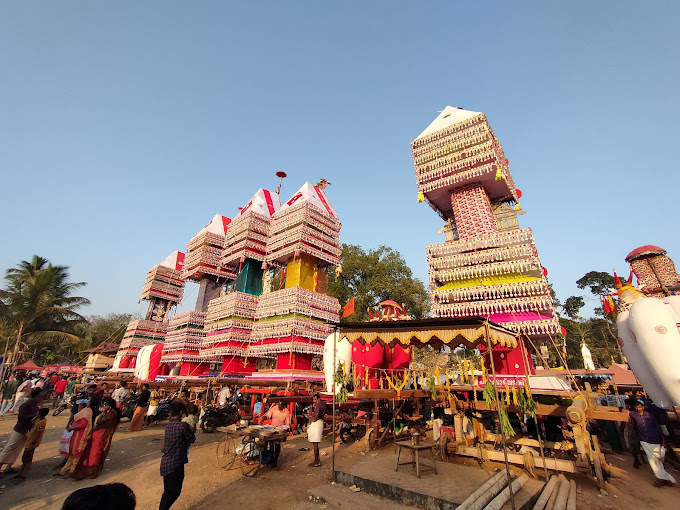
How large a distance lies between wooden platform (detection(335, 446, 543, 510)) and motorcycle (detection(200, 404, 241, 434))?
23.9ft

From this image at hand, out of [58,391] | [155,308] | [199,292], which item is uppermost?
[155,308]

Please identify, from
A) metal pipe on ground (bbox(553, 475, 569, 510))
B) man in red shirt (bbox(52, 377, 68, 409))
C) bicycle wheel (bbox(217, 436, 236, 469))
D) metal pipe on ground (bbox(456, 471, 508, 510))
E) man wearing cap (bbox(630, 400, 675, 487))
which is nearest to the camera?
metal pipe on ground (bbox(456, 471, 508, 510))

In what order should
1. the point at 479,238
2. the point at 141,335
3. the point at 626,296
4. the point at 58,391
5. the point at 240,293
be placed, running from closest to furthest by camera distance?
the point at 626,296, the point at 479,238, the point at 58,391, the point at 240,293, the point at 141,335

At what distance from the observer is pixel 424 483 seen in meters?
6.56

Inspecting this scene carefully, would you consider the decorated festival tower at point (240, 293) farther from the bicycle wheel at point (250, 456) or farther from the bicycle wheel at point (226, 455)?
the bicycle wheel at point (250, 456)

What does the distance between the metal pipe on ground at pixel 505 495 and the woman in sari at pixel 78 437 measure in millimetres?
8334

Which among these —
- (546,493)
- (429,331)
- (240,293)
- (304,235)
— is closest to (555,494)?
(546,493)

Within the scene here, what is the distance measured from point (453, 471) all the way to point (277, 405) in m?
4.87

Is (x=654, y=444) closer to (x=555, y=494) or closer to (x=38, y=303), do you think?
(x=555, y=494)

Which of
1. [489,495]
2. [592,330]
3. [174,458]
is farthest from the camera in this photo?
[592,330]

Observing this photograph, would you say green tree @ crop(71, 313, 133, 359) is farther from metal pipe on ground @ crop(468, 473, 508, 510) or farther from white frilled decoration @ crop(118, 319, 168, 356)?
metal pipe on ground @ crop(468, 473, 508, 510)

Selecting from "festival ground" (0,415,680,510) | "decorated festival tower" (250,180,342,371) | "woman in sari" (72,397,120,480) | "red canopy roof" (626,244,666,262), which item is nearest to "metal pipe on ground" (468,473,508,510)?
"festival ground" (0,415,680,510)

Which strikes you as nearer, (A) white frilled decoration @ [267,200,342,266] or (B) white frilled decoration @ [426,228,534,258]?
(B) white frilled decoration @ [426,228,534,258]

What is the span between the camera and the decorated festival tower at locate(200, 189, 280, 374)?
21531 mm
